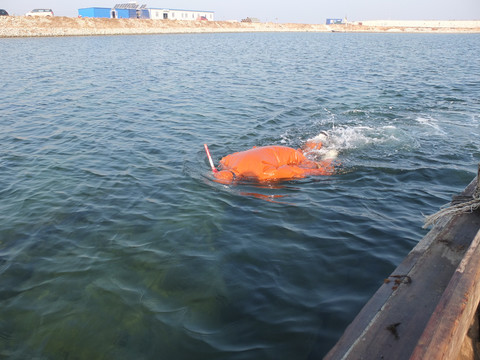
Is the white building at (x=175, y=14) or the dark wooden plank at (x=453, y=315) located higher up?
the dark wooden plank at (x=453, y=315)

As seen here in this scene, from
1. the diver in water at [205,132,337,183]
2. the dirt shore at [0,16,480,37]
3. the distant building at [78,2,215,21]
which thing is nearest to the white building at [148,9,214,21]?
the distant building at [78,2,215,21]

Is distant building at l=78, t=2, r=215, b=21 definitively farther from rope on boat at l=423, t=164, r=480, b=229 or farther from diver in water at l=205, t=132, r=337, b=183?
rope on boat at l=423, t=164, r=480, b=229

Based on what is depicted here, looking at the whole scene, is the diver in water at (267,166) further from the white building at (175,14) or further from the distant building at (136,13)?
the white building at (175,14)

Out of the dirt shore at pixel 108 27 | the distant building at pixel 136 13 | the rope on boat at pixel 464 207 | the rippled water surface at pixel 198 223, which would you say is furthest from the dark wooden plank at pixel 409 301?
the distant building at pixel 136 13

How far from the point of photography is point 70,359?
3494 millimetres

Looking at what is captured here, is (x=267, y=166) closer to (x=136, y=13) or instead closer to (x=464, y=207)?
(x=464, y=207)

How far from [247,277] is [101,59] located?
93.3 ft

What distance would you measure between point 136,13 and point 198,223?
90650 mm

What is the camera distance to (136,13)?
83312 millimetres

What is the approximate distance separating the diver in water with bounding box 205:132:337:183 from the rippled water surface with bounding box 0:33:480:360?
0.75 ft

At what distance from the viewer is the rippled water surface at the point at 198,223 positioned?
3809 millimetres

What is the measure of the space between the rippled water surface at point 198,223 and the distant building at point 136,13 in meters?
75.0

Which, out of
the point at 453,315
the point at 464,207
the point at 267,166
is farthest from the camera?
the point at 267,166

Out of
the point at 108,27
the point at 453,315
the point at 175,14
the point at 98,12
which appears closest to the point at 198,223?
the point at 453,315
